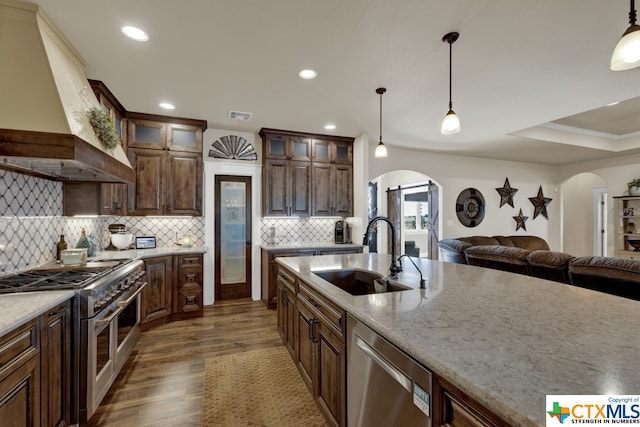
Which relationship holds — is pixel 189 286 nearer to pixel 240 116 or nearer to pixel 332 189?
pixel 240 116

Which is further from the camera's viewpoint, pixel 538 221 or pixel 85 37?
pixel 538 221

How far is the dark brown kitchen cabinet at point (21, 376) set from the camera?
1.24m

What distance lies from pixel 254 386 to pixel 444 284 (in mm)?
1698

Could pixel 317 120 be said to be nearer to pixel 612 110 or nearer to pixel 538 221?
pixel 612 110

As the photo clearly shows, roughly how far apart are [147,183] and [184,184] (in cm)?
44

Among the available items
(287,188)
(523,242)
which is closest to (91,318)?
(287,188)

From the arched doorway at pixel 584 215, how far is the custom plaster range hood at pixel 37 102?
32.1ft

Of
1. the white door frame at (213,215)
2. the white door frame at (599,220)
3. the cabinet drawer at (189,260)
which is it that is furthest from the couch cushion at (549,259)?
the white door frame at (599,220)

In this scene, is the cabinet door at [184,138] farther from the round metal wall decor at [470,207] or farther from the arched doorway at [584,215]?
the arched doorway at [584,215]

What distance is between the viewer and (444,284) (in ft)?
5.66

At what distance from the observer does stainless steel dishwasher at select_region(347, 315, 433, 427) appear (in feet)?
3.12

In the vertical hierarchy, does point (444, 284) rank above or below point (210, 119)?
below

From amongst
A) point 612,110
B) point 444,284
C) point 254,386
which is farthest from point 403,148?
point 254,386

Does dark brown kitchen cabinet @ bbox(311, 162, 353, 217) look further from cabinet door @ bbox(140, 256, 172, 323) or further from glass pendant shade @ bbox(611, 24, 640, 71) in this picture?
glass pendant shade @ bbox(611, 24, 640, 71)
